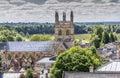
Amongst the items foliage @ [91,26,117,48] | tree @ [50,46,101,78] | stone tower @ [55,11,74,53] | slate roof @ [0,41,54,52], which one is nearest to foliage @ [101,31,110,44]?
foliage @ [91,26,117,48]

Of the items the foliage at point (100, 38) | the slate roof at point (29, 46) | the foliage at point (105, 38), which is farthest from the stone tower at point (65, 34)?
the foliage at point (105, 38)

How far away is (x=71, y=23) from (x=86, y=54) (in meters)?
45.7

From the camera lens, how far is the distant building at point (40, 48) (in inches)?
4970

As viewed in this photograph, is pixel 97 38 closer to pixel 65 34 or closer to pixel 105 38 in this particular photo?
pixel 105 38

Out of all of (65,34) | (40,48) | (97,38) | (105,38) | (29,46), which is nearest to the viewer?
(65,34)

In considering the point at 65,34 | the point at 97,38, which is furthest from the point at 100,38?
the point at 65,34

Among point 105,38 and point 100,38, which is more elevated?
point 105,38

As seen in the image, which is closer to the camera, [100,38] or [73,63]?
[73,63]

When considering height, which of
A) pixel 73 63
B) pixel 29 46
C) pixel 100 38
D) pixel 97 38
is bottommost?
pixel 100 38

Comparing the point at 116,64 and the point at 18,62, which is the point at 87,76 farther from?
the point at 18,62

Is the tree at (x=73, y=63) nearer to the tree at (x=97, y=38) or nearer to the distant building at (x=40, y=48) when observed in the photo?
the distant building at (x=40, y=48)

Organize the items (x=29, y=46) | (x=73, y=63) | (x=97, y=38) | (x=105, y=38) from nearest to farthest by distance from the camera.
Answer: (x=73, y=63) → (x=29, y=46) → (x=97, y=38) → (x=105, y=38)

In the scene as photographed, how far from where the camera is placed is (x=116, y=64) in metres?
62.6

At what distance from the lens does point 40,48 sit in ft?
438
